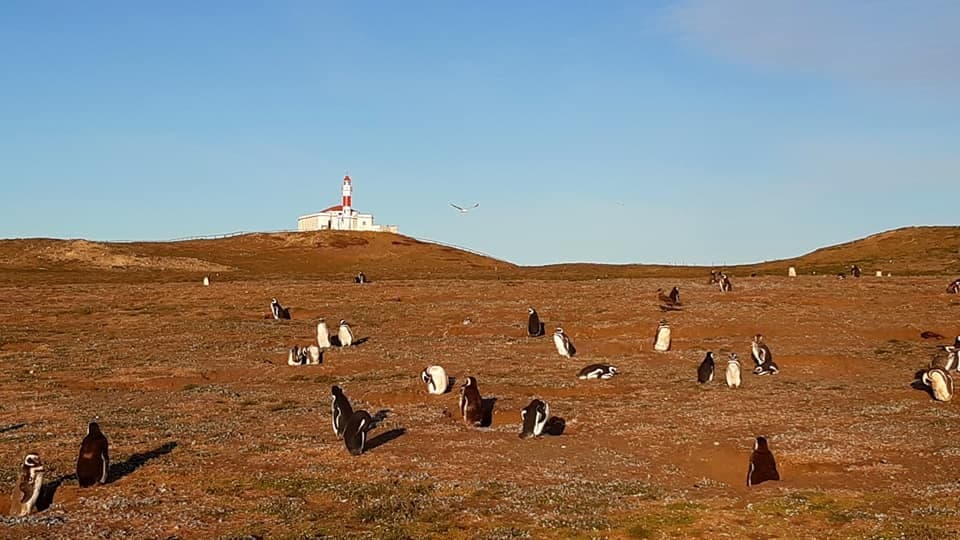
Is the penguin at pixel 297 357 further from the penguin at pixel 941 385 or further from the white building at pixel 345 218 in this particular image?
the white building at pixel 345 218

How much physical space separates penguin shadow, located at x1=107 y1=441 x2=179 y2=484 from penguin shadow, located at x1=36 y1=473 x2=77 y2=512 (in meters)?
0.69

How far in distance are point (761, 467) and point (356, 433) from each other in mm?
7976

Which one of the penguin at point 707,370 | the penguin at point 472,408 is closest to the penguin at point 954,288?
the penguin at point 707,370

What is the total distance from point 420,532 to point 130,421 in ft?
39.1

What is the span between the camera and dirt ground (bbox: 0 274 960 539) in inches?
573

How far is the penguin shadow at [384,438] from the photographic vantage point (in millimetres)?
19766

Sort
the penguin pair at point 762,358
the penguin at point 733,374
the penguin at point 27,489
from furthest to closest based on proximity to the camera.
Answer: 1. the penguin pair at point 762,358
2. the penguin at point 733,374
3. the penguin at point 27,489

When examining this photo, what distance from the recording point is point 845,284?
1996 inches

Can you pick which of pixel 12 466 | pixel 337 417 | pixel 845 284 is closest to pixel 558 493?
pixel 337 417

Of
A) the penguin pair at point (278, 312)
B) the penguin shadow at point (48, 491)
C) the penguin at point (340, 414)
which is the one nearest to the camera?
the penguin shadow at point (48, 491)

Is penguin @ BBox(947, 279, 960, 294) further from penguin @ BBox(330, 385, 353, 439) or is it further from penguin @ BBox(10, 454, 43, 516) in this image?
penguin @ BBox(10, 454, 43, 516)

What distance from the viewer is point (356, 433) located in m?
18.7

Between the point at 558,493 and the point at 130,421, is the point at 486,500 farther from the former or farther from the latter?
the point at 130,421

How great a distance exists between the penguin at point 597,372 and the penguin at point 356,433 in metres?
11.2
